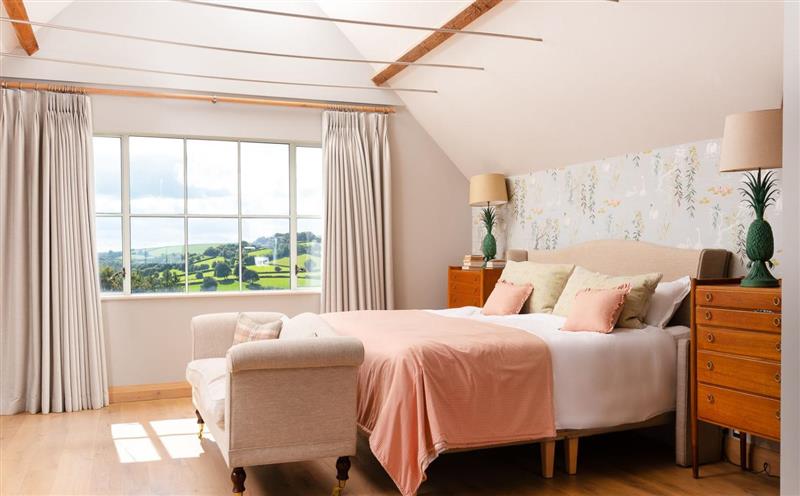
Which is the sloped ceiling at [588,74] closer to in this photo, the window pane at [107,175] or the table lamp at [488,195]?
the table lamp at [488,195]

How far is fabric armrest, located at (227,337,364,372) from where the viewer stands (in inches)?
115

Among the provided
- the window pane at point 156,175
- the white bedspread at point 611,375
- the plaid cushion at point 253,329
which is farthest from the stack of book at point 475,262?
the window pane at point 156,175

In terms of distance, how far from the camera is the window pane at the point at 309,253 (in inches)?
246

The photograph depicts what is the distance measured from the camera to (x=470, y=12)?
4.30m

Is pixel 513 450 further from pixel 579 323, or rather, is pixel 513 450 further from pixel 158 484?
pixel 158 484

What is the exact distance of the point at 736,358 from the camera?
10.8 feet

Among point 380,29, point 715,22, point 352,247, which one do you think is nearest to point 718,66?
point 715,22

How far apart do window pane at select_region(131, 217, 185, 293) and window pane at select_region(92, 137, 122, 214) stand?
22 centimetres

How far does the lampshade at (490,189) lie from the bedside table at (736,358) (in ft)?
8.30

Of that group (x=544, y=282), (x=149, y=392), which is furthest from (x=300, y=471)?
(x=149, y=392)

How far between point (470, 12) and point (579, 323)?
2.05 meters

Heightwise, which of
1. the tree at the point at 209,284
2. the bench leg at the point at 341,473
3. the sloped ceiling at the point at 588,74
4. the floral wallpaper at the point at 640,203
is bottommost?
the bench leg at the point at 341,473

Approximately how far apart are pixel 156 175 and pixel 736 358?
4576mm

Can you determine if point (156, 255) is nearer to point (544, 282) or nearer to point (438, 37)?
point (438, 37)
